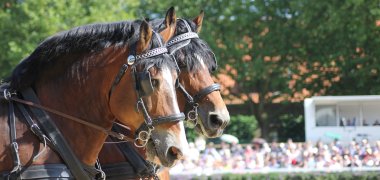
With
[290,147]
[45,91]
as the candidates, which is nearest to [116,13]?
[290,147]

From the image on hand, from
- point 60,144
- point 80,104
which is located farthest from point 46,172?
point 80,104

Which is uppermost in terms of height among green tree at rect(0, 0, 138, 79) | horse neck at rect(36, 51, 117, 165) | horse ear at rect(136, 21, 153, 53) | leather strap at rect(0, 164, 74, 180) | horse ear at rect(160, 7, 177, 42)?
green tree at rect(0, 0, 138, 79)

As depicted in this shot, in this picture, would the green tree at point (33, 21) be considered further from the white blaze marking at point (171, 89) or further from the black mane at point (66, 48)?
the white blaze marking at point (171, 89)

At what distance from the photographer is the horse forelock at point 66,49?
448cm

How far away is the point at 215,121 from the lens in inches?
222

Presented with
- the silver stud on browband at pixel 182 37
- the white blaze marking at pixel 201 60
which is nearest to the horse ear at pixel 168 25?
the silver stud on browband at pixel 182 37

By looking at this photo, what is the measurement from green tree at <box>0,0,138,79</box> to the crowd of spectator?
29.3ft

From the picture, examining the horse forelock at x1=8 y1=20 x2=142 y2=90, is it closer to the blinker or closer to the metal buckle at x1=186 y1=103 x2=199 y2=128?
the blinker

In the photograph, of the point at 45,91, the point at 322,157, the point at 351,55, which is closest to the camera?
the point at 45,91

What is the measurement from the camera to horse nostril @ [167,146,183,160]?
407 centimetres

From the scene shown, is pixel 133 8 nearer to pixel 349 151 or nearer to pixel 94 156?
pixel 349 151

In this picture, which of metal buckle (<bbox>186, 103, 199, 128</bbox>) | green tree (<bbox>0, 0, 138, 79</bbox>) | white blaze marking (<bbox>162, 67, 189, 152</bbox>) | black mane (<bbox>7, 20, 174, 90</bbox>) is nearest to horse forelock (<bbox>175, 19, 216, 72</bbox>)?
metal buckle (<bbox>186, 103, 199, 128</bbox>)

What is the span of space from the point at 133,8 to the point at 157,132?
25.6 m

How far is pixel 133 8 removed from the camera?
96.4 ft
